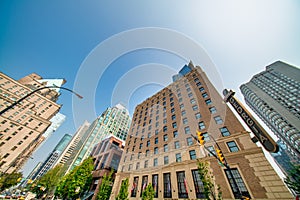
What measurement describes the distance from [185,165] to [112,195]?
18.5 m

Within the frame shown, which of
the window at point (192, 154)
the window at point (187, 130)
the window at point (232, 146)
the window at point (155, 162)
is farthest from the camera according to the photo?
the window at point (155, 162)

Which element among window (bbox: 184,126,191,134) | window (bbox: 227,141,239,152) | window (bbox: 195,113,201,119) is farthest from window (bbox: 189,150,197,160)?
window (bbox: 195,113,201,119)

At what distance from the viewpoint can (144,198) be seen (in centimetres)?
1747

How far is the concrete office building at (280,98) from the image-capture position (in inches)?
2031

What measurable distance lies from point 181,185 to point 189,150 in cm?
536

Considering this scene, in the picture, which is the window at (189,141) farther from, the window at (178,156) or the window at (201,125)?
the window at (201,125)

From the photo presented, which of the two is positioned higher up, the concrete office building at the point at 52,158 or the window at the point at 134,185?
the concrete office building at the point at 52,158

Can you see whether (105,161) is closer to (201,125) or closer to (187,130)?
(187,130)

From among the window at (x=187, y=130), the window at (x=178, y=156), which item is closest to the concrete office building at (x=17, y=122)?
the window at (x=178, y=156)

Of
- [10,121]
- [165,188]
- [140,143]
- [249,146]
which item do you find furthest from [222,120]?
[10,121]

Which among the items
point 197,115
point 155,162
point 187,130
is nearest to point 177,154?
point 187,130

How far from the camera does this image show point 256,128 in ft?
35.1

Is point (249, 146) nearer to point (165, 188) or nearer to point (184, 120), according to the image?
point (184, 120)

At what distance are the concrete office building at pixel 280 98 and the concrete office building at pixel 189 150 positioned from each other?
175 feet
